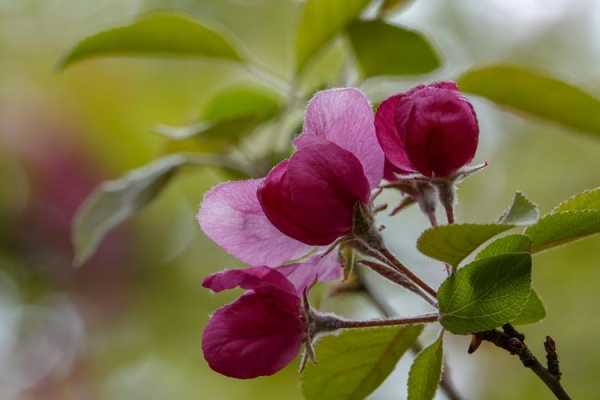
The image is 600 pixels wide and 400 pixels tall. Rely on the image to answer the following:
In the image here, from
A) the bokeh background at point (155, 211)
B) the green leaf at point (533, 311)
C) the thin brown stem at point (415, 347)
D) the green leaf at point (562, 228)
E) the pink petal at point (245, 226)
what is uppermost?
the green leaf at point (562, 228)

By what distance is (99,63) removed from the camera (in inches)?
144

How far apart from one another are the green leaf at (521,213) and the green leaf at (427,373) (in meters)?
0.15

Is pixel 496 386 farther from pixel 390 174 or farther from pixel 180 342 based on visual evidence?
pixel 390 174

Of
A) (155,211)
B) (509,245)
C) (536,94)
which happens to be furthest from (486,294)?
(155,211)

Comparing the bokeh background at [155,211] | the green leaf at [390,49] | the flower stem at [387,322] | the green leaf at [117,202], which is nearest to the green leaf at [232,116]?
the green leaf at [117,202]

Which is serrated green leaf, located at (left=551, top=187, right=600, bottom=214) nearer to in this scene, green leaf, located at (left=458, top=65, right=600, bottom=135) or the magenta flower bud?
the magenta flower bud

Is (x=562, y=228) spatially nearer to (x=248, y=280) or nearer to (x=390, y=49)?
(x=248, y=280)

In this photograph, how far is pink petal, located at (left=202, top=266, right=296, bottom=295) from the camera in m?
0.88

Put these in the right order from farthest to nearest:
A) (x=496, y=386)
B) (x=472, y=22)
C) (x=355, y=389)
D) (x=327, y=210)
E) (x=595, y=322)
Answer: (x=472, y=22) → (x=496, y=386) → (x=595, y=322) → (x=355, y=389) → (x=327, y=210)

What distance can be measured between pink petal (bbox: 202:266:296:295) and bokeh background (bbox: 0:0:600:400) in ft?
5.97

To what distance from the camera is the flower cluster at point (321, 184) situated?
879 millimetres

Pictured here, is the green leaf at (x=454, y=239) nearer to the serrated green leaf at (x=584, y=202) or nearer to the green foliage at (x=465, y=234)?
the green foliage at (x=465, y=234)

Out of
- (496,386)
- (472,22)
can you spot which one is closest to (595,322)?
(496,386)

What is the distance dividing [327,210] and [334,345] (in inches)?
7.5
